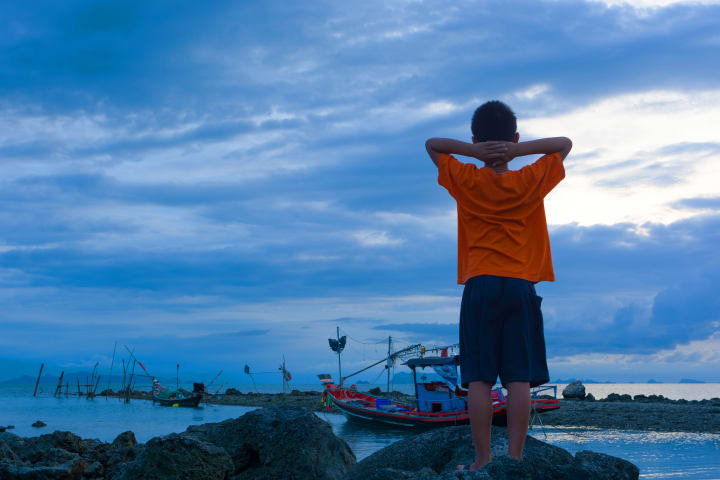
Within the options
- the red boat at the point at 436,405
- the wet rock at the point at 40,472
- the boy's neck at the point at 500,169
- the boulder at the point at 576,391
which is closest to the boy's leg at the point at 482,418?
the boy's neck at the point at 500,169

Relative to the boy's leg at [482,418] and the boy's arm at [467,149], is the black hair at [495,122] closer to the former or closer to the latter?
the boy's arm at [467,149]

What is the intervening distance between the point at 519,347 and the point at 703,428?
2803 cm

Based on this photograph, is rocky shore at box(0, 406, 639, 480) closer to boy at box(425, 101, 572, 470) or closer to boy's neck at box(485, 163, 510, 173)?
boy at box(425, 101, 572, 470)

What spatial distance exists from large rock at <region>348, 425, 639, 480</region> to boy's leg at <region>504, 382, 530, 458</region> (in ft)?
0.27

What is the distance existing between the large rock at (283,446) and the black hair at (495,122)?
3.84 meters

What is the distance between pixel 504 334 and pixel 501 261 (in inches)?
16.0

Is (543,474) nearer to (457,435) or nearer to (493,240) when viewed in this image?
(493,240)

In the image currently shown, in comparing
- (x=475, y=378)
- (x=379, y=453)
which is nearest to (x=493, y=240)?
(x=475, y=378)

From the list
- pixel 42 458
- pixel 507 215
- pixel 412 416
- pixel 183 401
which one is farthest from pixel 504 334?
pixel 183 401

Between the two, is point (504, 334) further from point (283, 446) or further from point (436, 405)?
point (436, 405)

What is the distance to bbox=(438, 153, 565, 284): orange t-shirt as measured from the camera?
349 cm

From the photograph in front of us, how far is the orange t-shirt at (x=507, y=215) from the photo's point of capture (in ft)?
11.5

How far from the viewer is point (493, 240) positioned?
352 cm

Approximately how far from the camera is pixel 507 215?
354 centimetres
